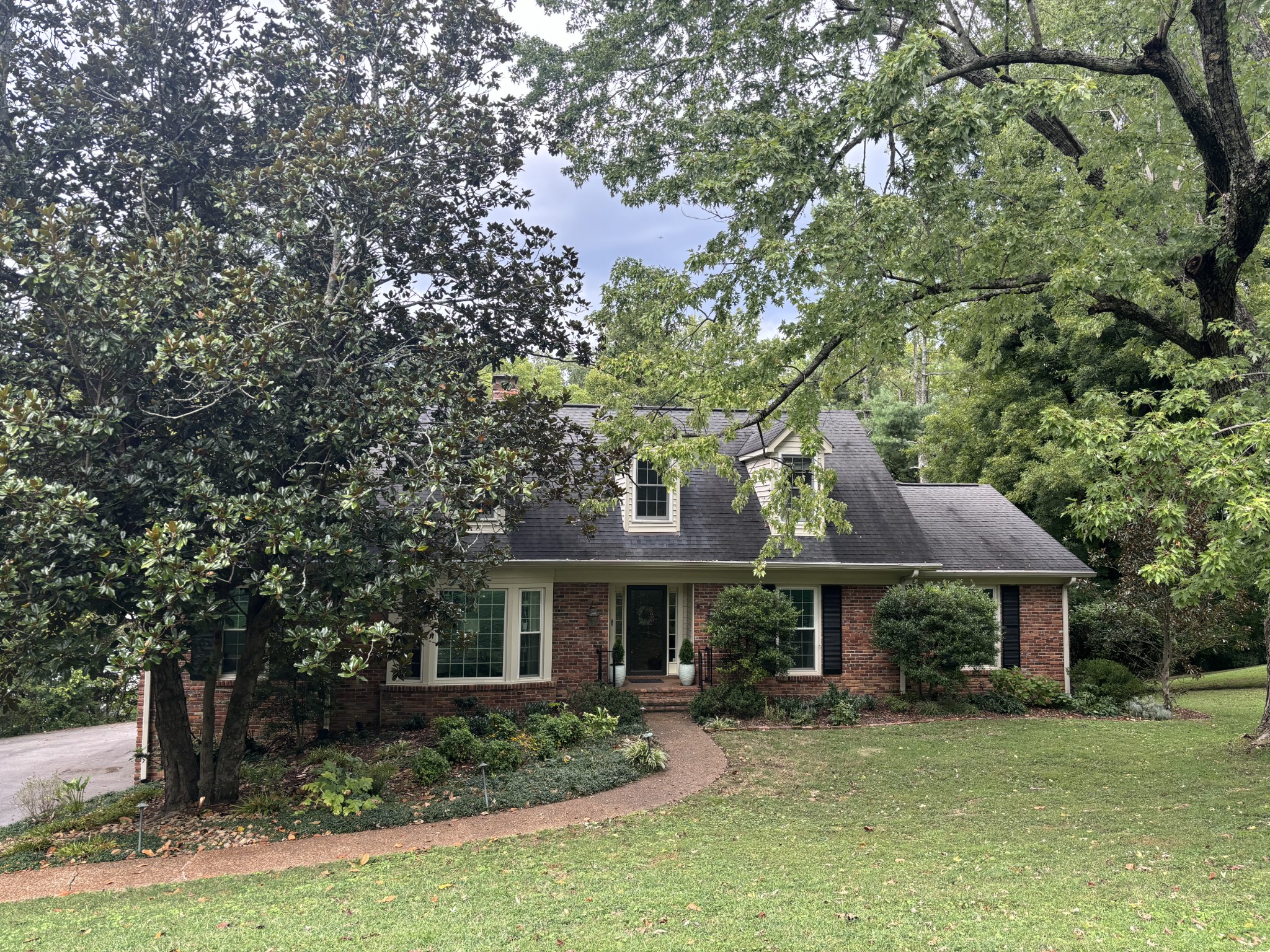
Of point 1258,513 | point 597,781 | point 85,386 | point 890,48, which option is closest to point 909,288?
point 890,48

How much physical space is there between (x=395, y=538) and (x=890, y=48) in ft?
30.9

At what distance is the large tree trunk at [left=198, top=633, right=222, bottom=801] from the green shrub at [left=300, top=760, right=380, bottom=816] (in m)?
1.19

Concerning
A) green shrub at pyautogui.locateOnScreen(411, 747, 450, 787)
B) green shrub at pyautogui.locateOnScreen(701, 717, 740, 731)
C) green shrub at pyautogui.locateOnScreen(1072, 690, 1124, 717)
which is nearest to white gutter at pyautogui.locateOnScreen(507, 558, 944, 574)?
green shrub at pyautogui.locateOnScreen(701, 717, 740, 731)

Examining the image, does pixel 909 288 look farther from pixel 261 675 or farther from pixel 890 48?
pixel 261 675

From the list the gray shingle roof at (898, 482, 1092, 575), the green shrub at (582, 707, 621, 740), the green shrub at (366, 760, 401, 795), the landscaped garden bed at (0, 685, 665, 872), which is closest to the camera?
the landscaped garden bed at (0, 685, 665, 872)

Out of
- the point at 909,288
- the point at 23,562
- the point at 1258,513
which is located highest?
the point at 909,288

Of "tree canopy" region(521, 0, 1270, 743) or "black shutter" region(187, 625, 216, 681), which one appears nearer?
"tree canopy" region(521, 0, 1270, 743)

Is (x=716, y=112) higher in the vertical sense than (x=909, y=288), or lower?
higher

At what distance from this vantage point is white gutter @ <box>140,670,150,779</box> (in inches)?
457

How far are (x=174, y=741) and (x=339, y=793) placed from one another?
7.61 feet

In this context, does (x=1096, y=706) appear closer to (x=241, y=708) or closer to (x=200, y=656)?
(x=241, y=708)

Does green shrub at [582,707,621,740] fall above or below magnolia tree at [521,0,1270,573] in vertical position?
below

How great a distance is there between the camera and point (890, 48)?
1048cm

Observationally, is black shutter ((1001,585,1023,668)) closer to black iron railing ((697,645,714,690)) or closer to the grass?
the grass
